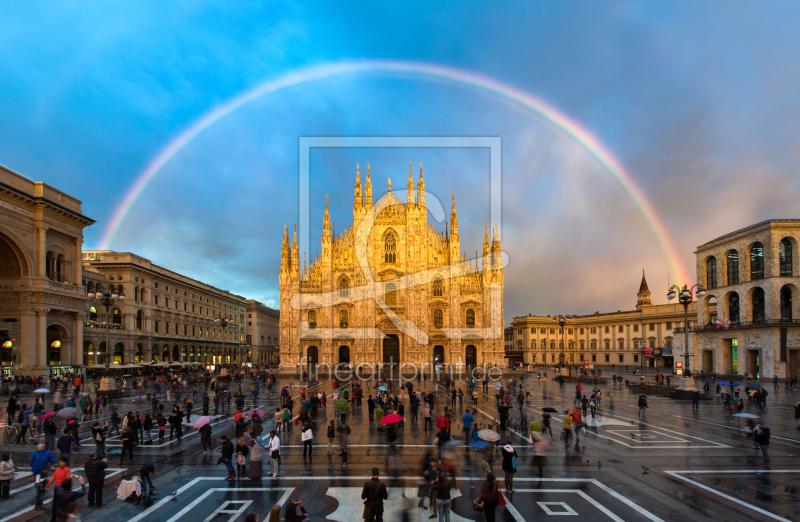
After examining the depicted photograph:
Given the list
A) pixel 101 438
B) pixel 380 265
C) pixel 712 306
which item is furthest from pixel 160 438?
pixel 712 306

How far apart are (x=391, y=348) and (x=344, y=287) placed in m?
10.8

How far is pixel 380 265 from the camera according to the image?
68.5 metres

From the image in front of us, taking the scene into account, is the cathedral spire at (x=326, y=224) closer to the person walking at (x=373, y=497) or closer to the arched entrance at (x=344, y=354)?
the arched entrance at (x=344, y=354)

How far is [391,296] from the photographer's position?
225 ft

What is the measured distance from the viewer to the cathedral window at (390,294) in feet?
224

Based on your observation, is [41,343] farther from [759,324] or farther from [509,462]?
[759,324]

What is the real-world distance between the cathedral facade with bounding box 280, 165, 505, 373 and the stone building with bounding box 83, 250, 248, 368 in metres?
12.4

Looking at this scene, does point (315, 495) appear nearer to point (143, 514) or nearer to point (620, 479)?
point (143, 514)

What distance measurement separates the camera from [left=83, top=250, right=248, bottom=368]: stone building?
62500 millimetres

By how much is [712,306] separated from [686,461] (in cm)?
6421

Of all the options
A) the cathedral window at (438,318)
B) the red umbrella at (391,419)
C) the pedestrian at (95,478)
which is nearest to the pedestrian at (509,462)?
the red umbrella at (391,419)

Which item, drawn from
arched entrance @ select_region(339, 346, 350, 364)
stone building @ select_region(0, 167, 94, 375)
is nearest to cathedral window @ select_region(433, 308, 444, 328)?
arched entrance @ select_region(339, 346, 350, 364)

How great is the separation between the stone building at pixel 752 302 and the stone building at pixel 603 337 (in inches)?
1087

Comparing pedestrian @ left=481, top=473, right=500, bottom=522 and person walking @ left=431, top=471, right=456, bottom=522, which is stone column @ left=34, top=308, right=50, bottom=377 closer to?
person walking @ left=431, top=471, right=456, bottom=522
